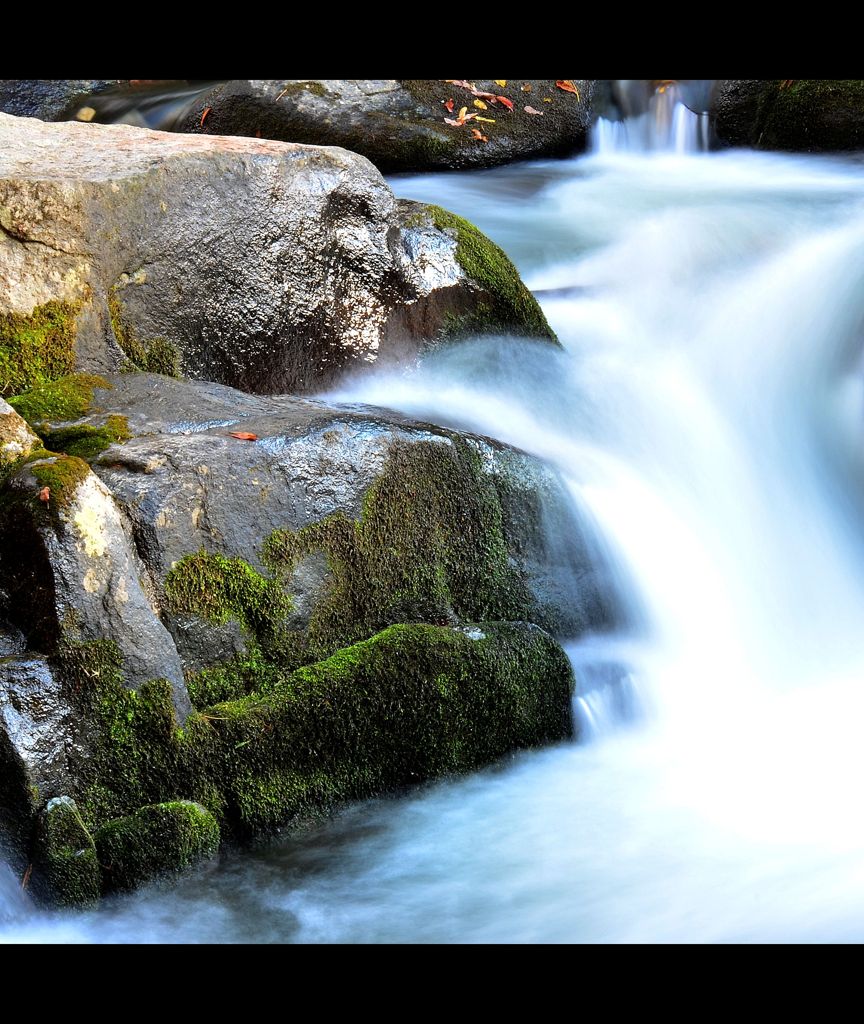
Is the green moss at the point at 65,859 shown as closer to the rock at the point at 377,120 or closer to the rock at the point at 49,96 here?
the rock at the point at 377,120

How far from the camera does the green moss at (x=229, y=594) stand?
11.8ft

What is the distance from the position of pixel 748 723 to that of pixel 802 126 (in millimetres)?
6404

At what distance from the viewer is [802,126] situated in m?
9.27

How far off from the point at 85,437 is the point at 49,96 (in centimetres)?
864

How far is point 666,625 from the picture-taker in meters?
4.62

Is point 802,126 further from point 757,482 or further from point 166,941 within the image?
point 166,941

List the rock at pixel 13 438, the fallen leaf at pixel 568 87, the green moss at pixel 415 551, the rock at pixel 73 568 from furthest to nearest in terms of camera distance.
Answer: the fallen leaf at pixel 568 87 → the green moss at pixel 415 551 → the rock at pixel 13 438 → the rock at pixel 73 568

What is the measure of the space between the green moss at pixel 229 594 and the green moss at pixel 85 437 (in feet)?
1.56

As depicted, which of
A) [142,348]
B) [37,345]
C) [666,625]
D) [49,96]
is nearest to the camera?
[37,345]

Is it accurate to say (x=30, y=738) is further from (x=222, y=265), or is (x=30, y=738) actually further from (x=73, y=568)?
(x=222, y=265)

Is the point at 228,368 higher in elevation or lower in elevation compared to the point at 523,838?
higher

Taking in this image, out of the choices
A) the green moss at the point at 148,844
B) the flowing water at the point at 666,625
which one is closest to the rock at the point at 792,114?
the flowing water at the point at 666,625

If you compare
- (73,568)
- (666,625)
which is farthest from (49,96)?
(73,568)

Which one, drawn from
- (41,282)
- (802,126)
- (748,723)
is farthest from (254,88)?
→ (748,723)
